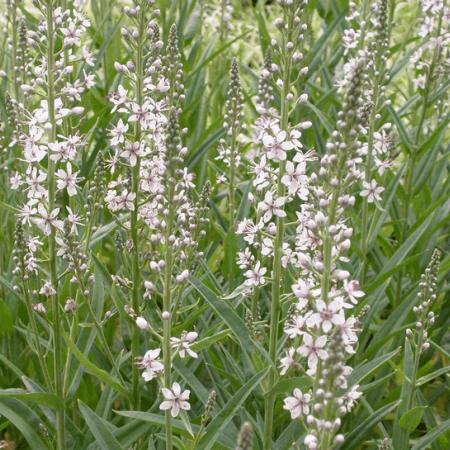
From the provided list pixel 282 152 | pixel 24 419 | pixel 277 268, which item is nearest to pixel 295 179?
pixel 282 152

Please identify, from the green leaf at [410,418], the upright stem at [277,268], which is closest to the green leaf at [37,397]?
the upright stem at [277,268]

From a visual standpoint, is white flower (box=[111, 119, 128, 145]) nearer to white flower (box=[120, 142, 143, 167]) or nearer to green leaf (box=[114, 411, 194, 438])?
white flower (box=[120, 142, 143, 167])

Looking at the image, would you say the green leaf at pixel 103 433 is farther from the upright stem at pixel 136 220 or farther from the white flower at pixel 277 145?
the white flower at pixel 277 145

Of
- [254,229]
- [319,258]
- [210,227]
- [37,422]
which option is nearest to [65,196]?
[210,227]

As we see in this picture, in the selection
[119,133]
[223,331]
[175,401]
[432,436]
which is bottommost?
[432,436]

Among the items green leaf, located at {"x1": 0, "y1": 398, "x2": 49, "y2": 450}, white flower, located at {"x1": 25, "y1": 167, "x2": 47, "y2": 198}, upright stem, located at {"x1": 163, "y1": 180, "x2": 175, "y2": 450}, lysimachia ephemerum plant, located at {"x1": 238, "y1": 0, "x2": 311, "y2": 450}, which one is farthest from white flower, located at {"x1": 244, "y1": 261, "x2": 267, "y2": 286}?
green leaf, located at {"x1": 0, "y1": 398, "x2": 49, "y2": 450}

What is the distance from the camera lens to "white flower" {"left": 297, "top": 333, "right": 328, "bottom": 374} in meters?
3.38

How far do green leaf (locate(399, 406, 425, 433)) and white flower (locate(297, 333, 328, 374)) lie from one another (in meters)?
1.28

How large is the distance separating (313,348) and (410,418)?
4.81 feet

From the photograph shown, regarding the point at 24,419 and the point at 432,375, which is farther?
the point at 24,419

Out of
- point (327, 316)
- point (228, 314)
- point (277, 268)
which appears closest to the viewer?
point (327, 316)

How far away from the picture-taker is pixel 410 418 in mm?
4617

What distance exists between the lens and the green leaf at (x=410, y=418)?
4.53 metres

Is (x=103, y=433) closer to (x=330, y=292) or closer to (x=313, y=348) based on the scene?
(x=313, y=348)
